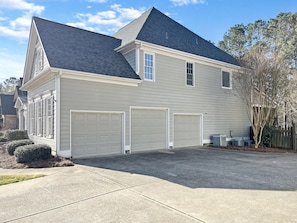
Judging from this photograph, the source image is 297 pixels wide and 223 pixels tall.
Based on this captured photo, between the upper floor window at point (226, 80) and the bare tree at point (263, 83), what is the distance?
145 centimetres

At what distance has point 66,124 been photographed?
393 inches

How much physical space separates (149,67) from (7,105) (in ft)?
92.8

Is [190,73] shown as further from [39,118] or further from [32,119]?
[32,119]

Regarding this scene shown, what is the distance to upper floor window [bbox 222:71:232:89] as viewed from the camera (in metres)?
16.9

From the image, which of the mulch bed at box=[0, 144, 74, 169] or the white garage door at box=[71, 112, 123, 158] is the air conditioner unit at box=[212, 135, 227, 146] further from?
the mulch bed at box=[0, 144, 74, 169]

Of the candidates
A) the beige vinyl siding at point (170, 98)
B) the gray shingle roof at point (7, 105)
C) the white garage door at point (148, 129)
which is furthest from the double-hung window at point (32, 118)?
the gray shingle roof at point (7, 105)

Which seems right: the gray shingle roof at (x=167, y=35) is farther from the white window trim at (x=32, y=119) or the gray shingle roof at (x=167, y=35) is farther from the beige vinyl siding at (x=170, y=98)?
the white window trim at (x=32, y=119)

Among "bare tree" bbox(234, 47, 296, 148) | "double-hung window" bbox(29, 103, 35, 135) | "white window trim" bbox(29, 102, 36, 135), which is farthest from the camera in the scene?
"double-hung window" bbox(29, 103, 35, 135)

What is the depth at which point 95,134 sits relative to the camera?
10.9 m

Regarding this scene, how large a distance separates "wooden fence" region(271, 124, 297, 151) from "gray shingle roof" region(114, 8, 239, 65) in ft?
19.6

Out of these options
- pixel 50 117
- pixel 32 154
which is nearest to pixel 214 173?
pixel 32 154

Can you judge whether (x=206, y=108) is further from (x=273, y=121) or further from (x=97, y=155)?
(x=97, y=155)

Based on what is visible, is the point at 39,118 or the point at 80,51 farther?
the point at 39,118

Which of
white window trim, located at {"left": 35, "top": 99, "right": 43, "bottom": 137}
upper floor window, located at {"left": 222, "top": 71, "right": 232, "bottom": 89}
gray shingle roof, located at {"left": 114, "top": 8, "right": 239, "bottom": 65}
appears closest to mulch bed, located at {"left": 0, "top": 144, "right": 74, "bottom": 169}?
white window trim, located at {"left": 35, "top": 99, "right": 43, "bottom": 137}
